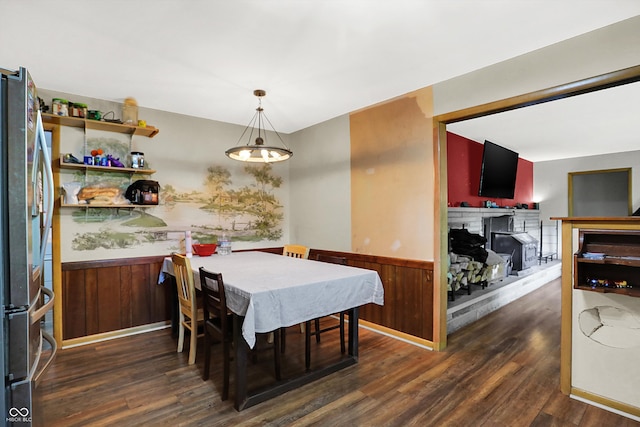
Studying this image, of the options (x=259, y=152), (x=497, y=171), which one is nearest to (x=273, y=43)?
(x=259, y=152)

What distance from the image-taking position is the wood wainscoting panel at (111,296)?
3184 millimetres

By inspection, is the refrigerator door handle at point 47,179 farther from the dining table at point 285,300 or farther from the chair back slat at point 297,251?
the chair back slat at point 297,251

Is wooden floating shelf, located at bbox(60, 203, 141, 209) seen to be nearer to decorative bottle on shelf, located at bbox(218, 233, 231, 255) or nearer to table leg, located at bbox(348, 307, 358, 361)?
decorative bottle on shelf, located at bbox(218, 233, 231, 255)

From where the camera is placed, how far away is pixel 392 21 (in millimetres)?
2045

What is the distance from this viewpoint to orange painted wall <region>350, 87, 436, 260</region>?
3109 mm

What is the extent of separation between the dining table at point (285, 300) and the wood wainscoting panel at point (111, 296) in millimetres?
1107

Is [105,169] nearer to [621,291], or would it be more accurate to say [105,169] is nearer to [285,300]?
[285,300]

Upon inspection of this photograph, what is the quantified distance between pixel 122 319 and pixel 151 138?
6.55ft

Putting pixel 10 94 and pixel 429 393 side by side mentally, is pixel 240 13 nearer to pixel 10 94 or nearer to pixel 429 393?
pixel 10 94

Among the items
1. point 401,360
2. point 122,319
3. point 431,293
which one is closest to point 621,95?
point 431,293

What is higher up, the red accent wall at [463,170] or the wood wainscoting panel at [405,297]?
the red accent wall at [463,170]

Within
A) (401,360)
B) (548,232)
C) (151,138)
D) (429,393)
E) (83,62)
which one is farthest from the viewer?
(548,232)

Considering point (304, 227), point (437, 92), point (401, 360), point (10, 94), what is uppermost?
point (437, 92)

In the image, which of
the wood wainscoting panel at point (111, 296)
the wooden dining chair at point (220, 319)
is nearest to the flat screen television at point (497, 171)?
the wooden dining chair at point (220, 319)
